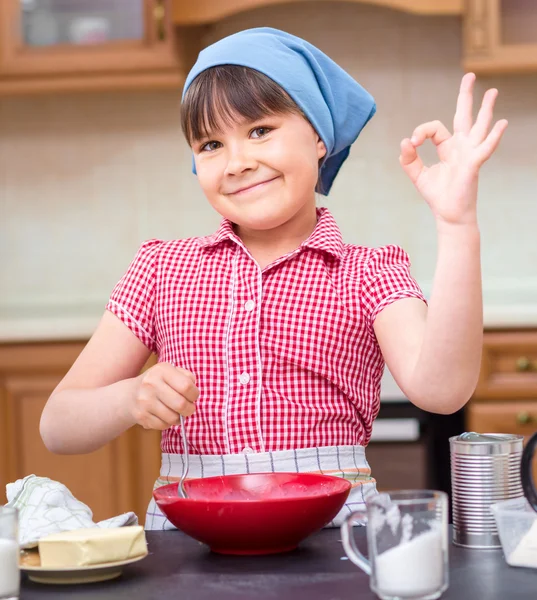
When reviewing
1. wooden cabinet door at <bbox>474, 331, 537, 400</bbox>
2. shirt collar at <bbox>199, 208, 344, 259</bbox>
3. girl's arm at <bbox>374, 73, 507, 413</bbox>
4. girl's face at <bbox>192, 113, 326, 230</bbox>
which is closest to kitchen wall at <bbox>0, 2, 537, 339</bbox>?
wooden cabinet door at <bbox>474, 331, 537, 400</bbox>

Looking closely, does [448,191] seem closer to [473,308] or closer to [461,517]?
[473,308]

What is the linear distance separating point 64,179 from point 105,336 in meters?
1.98

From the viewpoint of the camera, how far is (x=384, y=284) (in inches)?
48.0

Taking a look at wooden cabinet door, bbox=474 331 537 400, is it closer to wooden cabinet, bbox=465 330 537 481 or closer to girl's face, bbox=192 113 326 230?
wooden cabinet, bbox=465 330 537 481

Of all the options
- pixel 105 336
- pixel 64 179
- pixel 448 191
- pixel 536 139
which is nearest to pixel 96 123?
pixel 64 179

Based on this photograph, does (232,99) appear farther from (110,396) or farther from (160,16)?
(160,16)

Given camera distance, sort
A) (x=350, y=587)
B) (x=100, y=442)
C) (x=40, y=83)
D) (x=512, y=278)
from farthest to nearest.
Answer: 1. (x=512, y=278)
2. (x=40, y=83)
3. (x=100, y=442)
4. (x=350, y=587)

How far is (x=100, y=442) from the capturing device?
116cm

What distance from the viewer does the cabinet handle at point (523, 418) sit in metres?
2.39

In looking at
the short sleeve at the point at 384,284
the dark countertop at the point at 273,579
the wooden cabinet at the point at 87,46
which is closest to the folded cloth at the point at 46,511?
the dark countertop at the point at 273,579

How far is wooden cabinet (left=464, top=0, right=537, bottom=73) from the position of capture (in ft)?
8.56

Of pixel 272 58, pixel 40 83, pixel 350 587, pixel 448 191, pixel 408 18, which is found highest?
pixel 408 18

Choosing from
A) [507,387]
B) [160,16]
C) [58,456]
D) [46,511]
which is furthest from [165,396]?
[160,16]

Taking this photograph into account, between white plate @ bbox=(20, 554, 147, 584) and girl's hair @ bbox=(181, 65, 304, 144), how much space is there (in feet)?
1.95
